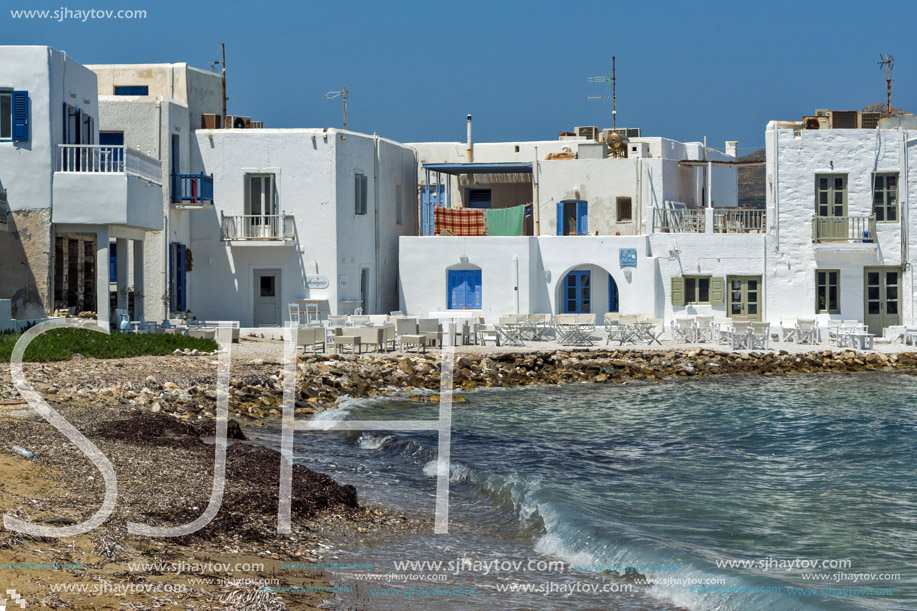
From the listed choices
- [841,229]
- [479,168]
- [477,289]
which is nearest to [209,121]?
[479,168]

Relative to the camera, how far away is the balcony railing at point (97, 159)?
2158cm

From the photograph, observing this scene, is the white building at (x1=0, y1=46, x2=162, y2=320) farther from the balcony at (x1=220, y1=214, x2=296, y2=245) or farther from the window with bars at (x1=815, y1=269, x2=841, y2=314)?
the window with bars at (x1=815, y1=269, x2=841, y2=314)

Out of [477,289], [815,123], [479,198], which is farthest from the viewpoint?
[479,198]

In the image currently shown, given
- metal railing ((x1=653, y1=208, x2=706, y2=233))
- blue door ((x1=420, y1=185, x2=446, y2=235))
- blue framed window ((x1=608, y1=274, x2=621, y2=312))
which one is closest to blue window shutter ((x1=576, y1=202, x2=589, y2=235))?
blue framed window ((x1=608, y1=274, x2=621, y2=312))

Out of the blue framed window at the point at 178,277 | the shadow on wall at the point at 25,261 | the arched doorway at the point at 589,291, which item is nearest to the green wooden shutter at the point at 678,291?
the arched doorway at the point at 589,291

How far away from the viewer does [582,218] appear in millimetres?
32562

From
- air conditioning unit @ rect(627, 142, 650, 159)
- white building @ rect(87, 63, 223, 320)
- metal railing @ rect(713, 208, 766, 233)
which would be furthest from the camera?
air conditioning unit @ rect(627, 142, 650, 159)

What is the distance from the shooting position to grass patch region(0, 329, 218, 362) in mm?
17703

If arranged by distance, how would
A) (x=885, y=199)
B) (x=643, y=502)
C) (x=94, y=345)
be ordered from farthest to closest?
(x=885, y=199), (x=94, y=345), (x=643, y=502)

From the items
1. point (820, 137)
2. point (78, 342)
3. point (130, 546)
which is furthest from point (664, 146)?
point (130, 546)

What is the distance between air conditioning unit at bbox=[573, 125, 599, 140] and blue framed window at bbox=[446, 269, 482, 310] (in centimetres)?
907

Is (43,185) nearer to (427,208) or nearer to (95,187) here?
(95,187)

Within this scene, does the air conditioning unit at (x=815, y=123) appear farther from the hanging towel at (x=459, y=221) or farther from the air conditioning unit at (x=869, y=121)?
the hanging towel at (x=459, y=221)

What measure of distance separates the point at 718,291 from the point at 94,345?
1755 centimetres
